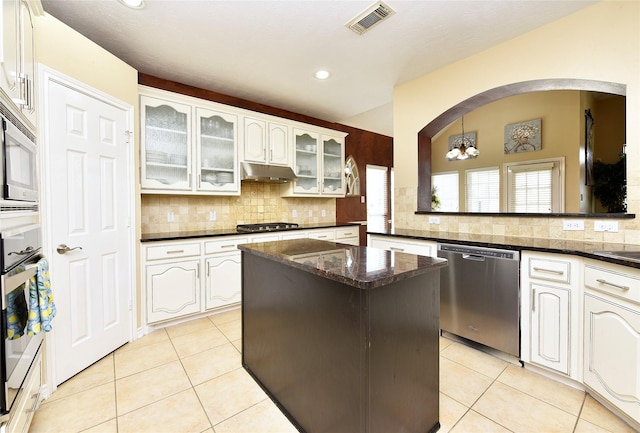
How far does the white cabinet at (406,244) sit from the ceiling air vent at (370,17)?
184 centimetres

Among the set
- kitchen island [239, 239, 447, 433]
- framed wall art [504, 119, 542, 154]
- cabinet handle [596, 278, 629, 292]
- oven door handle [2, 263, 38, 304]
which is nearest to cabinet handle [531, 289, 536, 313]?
cabinet handle [596, 278, 629, 292]

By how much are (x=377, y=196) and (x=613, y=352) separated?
451 cm

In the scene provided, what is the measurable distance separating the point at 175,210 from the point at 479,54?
3.55 metres

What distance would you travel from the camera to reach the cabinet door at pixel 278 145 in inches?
146

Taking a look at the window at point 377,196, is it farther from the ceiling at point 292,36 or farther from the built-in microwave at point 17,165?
the built-in microwave at point 17,165

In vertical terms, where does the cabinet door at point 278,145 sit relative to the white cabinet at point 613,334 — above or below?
above

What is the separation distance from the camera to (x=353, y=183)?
5195 mm

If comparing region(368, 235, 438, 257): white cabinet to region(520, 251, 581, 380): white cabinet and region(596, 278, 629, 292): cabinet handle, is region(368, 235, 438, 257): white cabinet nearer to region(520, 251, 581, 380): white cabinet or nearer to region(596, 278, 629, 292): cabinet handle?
region(520, 251, 581, 380): white cabinet

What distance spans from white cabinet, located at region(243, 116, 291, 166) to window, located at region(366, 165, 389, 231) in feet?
7.50

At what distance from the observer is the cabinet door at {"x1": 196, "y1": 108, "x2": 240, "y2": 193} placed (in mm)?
3189

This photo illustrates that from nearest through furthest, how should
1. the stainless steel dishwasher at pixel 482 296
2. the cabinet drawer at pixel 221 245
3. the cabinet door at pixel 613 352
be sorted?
the cabinet door at pixel 613 352 < the stainless steel dishwasher at pixel 482 296 < the cabinet drawer at pixel 221 245

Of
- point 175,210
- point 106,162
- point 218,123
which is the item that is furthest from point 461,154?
point 106,162

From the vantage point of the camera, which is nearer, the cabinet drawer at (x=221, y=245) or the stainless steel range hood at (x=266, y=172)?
the cabinet drawer at (x=221, y=245)

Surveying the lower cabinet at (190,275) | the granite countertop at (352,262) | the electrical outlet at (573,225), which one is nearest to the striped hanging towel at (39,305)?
the granite countertop at (352,262)
